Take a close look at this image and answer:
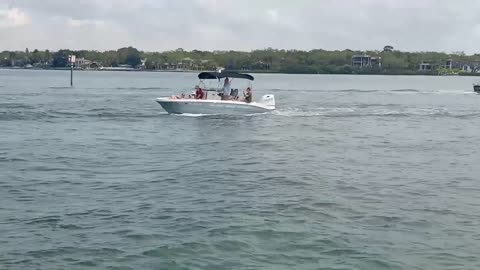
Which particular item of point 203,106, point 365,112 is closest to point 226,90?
point 203,106

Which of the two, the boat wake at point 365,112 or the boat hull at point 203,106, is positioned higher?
the boat hull at point 203,106

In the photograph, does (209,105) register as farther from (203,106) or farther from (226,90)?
(226,90)

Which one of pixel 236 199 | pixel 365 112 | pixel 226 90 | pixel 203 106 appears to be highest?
pixel 226 90

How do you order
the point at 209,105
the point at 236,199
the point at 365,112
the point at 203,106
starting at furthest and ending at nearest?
the point at 365,112, the point at 203,106, the point at 209,105, the point at 236,199

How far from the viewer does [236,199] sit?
67.8ft

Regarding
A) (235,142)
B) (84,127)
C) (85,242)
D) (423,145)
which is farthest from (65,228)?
(84,127)

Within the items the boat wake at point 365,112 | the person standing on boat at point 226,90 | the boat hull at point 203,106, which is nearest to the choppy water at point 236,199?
the boat hull at point 203,106

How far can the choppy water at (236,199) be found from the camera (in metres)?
15.2

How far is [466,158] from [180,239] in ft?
60.0

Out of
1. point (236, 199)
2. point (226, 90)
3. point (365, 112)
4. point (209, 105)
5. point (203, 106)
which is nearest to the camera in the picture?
point (236, 199)

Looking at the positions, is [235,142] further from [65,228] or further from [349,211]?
[65,228]

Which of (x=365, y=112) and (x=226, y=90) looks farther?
(x=365, y=112)

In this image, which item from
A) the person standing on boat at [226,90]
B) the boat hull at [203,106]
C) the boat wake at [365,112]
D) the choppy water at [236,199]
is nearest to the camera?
the choppy water at [236,199]

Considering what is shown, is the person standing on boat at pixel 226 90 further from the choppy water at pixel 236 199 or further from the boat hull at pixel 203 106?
the choppy water at pixel 236 199
